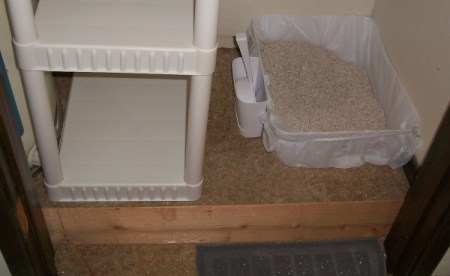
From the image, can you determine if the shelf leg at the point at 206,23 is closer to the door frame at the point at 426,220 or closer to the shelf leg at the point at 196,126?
the shelf leg at the point at 196,126

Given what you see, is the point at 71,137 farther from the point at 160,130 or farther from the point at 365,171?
the point at 365,171

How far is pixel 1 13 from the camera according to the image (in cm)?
99

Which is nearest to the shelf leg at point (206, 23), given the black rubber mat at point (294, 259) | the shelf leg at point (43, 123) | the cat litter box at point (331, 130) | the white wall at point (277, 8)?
the shelf leg at point (43, 123)

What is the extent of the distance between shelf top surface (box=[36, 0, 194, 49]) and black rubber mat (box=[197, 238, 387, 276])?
1.75 feet

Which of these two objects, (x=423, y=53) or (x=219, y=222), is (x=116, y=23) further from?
(x=423, y=53)

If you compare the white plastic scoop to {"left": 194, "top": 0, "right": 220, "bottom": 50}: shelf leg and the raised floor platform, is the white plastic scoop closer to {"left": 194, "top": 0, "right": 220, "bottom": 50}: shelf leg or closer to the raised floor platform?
the raised floor platform

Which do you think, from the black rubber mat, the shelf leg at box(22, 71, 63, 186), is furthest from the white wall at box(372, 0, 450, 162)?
the shelf leg at box(22, 71, 63, 186)

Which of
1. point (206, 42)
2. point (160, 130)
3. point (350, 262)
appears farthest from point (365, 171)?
point (206, 42)

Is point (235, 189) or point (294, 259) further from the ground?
point (235, 189)

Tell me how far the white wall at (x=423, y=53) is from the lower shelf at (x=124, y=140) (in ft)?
1.73

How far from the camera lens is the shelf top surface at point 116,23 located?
2.91 ft

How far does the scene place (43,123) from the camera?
1003mm

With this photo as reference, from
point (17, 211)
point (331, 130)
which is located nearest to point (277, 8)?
point (331, 130)

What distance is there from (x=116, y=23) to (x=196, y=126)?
24cm
